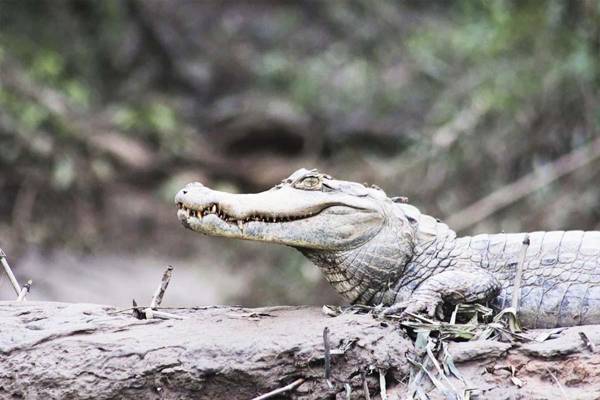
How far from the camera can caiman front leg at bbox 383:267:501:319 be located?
3.59 metres

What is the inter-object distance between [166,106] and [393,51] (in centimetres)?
362

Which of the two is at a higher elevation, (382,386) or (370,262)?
(370,262)

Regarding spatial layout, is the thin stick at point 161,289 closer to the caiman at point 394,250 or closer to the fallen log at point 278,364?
the caiman at point 394,250

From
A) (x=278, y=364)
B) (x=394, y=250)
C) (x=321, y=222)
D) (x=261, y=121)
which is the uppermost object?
(x=261, y=121)

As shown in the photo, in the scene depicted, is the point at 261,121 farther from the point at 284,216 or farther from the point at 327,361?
the point at 327,361

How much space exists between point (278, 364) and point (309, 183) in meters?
0.99

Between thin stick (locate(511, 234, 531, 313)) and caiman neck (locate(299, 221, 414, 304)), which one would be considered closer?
thin stick (locate(511, 234, 531, 313))

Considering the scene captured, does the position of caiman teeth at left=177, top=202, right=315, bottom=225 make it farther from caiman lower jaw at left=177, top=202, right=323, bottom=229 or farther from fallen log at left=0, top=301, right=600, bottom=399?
fallen log at left=0, top=301, right=600, bottom=399

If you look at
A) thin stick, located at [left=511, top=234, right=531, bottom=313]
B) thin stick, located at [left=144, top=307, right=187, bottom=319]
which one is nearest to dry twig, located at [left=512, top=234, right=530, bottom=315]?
thin stick, located at [left=511, top=234, right=531, bottom=313]

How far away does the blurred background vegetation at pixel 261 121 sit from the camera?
29.8ft

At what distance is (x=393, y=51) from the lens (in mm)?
14008

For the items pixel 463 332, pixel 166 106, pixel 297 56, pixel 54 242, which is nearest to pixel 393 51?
pixel 297 56

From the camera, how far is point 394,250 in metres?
3.84

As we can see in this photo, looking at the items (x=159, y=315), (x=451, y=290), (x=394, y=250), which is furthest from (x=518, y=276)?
(x=159, y=315)
